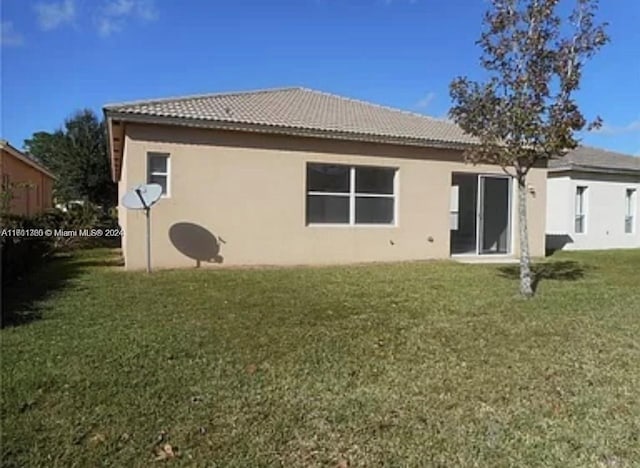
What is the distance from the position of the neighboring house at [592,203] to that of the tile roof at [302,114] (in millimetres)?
6240

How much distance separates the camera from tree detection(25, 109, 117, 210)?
32.5 meters

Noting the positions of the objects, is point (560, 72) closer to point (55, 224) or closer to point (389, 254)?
point (389, 254)

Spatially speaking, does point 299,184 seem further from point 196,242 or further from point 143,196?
point 143,196

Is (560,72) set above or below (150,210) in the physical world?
above

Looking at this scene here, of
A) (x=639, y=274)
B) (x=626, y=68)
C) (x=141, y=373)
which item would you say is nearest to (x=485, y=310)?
(x=141, y=373)

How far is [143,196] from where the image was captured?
11.5 metres

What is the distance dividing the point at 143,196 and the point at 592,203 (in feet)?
57.5

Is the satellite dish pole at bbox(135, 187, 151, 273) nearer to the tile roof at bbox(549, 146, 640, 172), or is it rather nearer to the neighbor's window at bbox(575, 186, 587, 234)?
the tile roof at bbox(549, 146, 640, 172)

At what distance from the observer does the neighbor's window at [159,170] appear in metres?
12.3

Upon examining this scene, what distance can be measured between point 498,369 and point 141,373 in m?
3.35

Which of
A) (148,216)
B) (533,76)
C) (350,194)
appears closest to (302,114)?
(350,194)

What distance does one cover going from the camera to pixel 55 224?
826 inches

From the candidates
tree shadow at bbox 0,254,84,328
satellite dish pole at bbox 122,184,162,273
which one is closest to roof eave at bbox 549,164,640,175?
satellite dish pole at bbox 122,184,162,273

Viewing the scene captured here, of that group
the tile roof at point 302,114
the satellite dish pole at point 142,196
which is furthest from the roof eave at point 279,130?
the satellite dish pole at point 142,196
